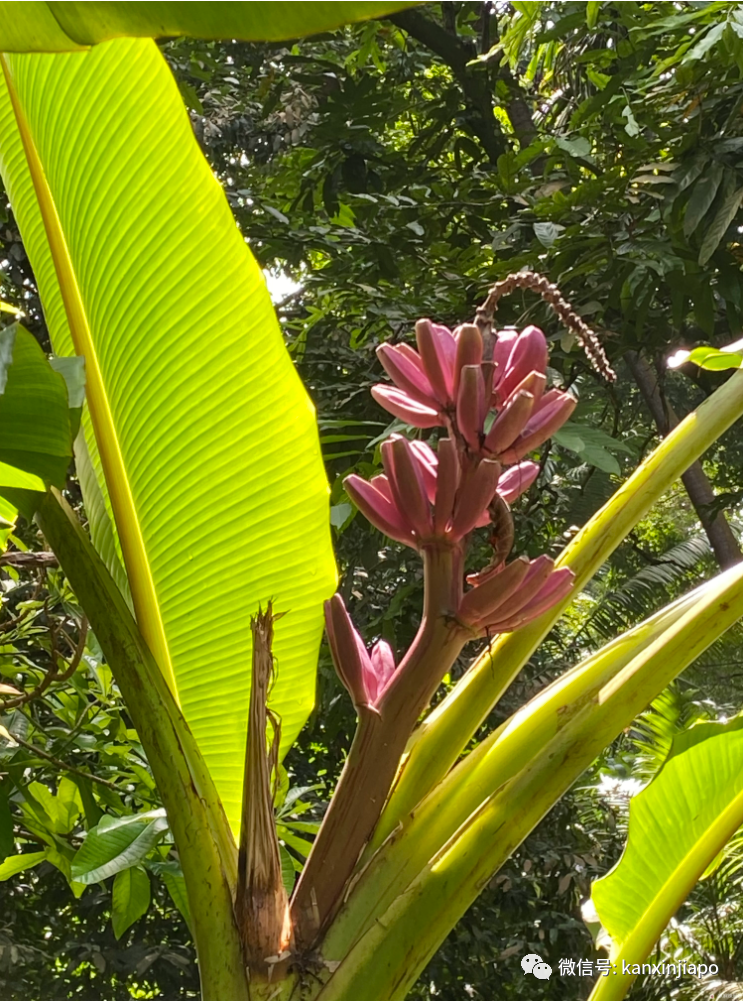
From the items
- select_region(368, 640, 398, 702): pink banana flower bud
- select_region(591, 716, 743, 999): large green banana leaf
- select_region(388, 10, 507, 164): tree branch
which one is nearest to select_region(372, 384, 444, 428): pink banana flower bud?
select_region(368, 640, 398, 702): pink banana flower bud

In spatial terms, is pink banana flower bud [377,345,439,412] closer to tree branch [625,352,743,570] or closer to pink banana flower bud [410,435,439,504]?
pink banana flower bud [410,435,439,504]

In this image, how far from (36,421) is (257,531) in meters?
0.14

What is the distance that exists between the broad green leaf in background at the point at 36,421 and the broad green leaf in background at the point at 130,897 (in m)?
0.65

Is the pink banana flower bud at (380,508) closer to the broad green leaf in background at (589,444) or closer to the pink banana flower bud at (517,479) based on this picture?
the pink banana flower bud at (517,479)

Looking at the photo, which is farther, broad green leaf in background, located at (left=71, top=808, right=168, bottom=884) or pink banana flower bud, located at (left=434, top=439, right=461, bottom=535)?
broad green leaf in background, located at (left=71, top=808, right=168, bottom=884)

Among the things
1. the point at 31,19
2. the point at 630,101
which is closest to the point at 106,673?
the point at 31,19

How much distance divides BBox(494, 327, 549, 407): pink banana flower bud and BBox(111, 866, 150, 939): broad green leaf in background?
703mm

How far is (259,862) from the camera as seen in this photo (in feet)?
1.21

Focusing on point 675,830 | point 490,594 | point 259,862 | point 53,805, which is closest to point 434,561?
point 490,594

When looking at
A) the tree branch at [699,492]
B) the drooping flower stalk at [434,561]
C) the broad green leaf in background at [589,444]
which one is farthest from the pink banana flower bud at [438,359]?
the tree branch at [699,492]

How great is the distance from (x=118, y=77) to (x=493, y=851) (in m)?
0.42

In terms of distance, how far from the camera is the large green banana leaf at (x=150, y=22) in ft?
0.94

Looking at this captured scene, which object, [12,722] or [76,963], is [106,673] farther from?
[76,963]

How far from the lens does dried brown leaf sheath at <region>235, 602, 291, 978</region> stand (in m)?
0.37
